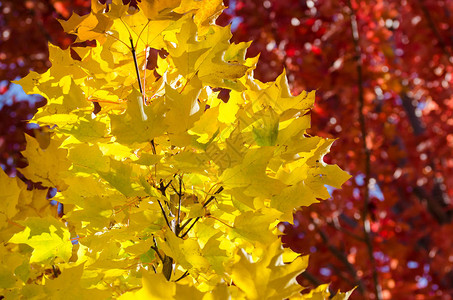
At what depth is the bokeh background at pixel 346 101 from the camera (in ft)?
8.67

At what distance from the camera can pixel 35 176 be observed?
3.20 ft

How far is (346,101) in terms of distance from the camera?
3252mm

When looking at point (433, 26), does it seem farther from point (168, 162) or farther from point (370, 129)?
point (168, 162)

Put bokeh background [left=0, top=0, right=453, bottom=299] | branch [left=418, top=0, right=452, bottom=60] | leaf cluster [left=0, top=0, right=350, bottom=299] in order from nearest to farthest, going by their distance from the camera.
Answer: leaf cluster [left=0, top=0, right=350, bottom=299]
bokeh background [left=0, top=0, right=453, bottom=299]
branch [left=418, top=0, right=452, bottom=60]

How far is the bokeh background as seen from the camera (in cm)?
264

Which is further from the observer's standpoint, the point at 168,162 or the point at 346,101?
the point at 346,101

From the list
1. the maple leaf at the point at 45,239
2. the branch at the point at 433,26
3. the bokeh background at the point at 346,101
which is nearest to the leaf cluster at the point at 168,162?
the maple leaf at the point at 45,239

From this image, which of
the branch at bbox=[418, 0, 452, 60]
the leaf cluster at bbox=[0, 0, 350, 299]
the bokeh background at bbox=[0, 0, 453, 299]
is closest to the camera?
the leaf cluster at bbox=[0, 0, 350, 299]

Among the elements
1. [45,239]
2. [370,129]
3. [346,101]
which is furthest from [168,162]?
[370,129]

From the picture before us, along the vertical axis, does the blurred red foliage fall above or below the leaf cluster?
below

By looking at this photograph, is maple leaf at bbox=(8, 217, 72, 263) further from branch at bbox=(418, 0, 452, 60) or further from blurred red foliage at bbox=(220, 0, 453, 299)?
branch at bbox=(418, 0, 452, 60)

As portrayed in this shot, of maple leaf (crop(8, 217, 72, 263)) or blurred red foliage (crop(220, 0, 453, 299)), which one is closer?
maple leaf (crop(8, 217, 72, 263))

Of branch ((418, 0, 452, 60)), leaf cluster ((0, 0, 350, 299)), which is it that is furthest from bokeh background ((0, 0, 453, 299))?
leaf cluster ((0, 0, 350, 299))

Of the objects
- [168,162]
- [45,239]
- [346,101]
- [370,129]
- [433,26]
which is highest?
[168,162]
